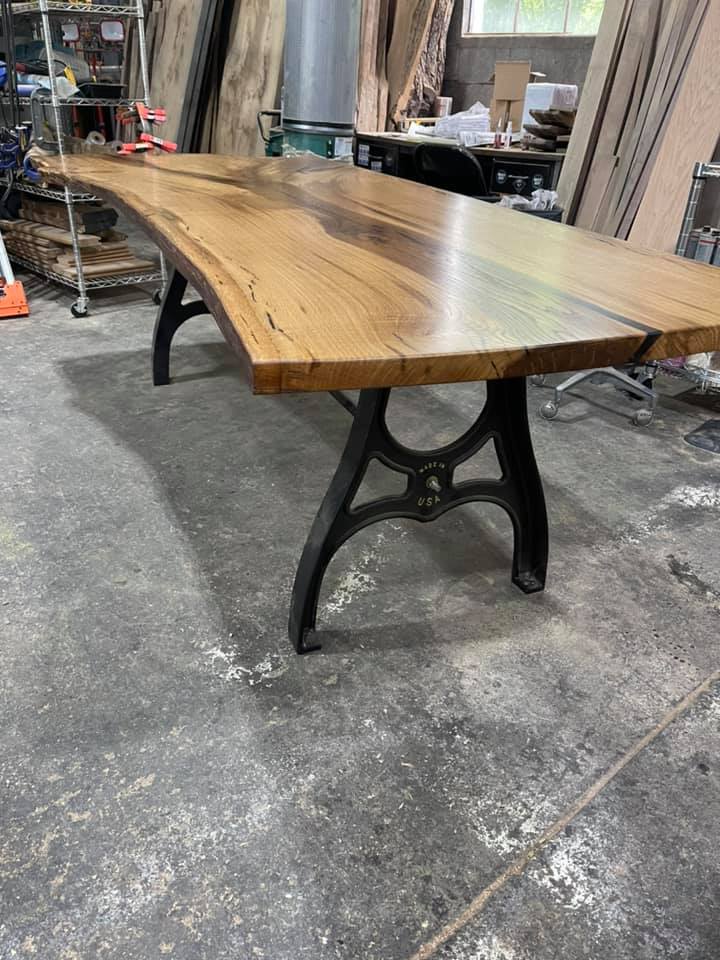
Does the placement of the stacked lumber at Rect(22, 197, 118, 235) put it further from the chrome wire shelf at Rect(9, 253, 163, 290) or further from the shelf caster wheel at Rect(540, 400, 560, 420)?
the shelf caster wheel at Rect(540, 400, 560, 420)

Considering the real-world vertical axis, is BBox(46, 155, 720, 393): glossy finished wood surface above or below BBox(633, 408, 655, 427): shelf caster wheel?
above

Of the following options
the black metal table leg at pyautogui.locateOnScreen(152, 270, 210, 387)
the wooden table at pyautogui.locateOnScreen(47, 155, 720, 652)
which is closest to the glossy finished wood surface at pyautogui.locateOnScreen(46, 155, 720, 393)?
the wooden table at pyautogui.locateOnScreen(47, 155, 720, 652)

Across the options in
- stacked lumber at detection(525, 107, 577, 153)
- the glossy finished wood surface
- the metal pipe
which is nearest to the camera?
the glossy finished wood surface

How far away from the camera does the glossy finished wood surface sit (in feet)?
2.83

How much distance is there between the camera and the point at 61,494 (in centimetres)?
184

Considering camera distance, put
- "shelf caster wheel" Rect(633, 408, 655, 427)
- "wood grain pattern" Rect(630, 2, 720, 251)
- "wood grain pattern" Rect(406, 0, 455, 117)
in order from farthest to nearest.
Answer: "wood grain pattern" Rect(406, 0, 455, 117)
"wood grain pattern" Rect(630, 2, 720, 251)
"shelf caster wheel" Rect(633, 408, 655, 427)

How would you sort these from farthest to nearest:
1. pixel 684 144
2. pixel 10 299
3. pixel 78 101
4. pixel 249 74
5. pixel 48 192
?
pixel 249 74 < pixel 48 192 < pixel 10 299 < pixel 78 101 < pixel 684 144

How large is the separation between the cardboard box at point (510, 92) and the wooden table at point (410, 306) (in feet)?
9.03

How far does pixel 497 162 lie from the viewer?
399 centimetres

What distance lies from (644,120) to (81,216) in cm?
247

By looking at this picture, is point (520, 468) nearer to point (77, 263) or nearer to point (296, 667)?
point (296, 667)

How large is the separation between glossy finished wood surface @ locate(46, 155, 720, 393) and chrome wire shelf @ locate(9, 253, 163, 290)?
1.45 metres

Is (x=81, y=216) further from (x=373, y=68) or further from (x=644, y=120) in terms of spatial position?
(x=373, y=68)

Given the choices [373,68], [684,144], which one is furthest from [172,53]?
[684,144]
